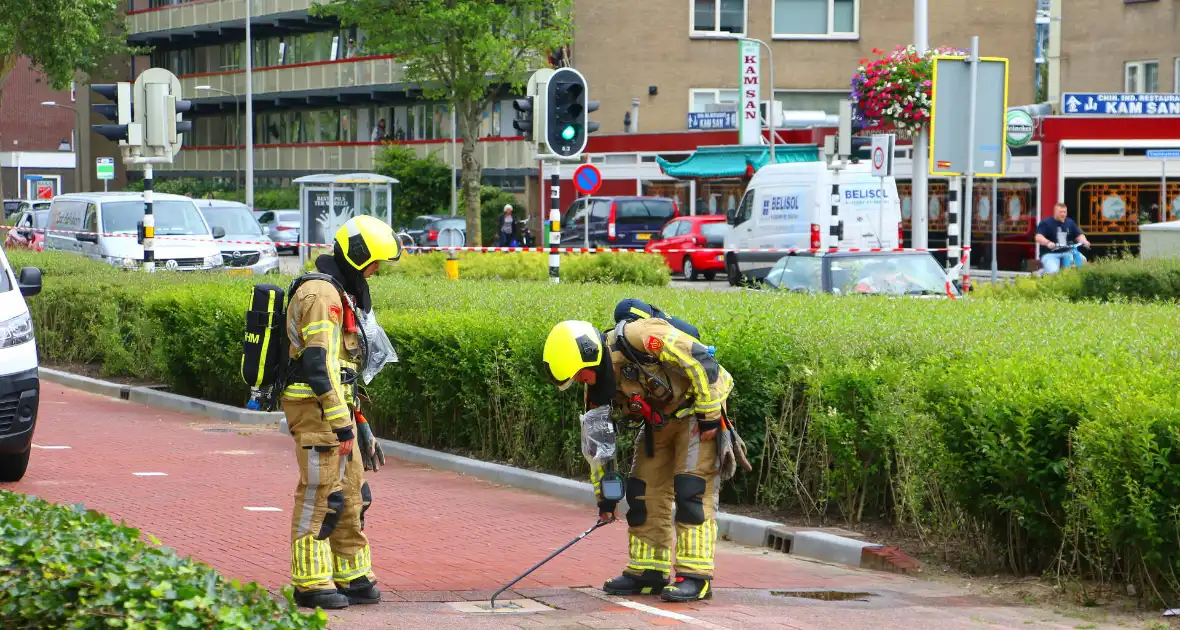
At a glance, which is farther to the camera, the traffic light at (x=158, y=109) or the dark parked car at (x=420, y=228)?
the dark parked car at (x=420, y=228)

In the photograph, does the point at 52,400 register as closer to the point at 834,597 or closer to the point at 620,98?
the point at 834,597

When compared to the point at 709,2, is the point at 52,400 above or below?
below

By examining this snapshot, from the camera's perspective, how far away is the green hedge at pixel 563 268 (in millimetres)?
21953

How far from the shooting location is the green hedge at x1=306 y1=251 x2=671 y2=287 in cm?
2195

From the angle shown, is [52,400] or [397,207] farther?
[397,207]

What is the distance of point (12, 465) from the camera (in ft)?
33.1

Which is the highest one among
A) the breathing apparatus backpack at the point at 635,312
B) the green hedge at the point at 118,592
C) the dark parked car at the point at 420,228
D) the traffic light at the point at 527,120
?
the traffic light at the point at 527,120

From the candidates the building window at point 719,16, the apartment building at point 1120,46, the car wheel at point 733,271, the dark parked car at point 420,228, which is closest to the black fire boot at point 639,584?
the car wheel at point 733,271

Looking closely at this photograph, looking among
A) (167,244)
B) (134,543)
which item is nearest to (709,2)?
(167,244)

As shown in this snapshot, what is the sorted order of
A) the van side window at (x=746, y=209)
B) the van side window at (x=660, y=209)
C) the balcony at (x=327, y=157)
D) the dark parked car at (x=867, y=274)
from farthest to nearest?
the balcony at (x=327, y=157)
the van side window at (x=660, y=209)
the van side window at (x=746, y=209)
the dark parked car at (x=867, y=274)

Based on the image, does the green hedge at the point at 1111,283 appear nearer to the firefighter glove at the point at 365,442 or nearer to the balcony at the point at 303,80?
the firefighter glove at the point at 365,442

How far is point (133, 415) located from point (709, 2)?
129 feet

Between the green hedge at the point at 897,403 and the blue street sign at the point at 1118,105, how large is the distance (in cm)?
2263

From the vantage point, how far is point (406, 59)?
40000 millimetres
